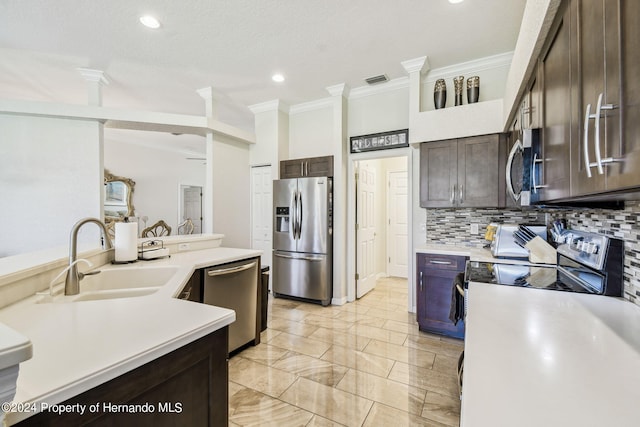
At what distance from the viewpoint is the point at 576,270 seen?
1.44m

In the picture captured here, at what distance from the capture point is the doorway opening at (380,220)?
13.6 ft

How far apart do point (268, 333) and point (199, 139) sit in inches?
199

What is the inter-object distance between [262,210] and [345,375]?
2899mm

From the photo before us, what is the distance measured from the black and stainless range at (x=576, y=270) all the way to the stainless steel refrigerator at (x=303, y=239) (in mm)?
2135

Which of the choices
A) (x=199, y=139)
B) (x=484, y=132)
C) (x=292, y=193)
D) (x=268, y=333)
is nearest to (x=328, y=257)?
(x=292, y=193)

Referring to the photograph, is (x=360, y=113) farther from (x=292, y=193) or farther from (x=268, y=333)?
(x=268, y=333)

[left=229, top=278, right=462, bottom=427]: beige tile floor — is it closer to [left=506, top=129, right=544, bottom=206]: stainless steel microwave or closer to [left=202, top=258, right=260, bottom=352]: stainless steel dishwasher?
[left=202, top=258, right=260, bottom=352]: stainless steel dishwasher

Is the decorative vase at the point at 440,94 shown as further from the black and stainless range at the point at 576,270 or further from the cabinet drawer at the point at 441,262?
the black and stainless range at the point at 576,270

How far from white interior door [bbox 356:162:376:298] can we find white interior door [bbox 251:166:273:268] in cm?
138

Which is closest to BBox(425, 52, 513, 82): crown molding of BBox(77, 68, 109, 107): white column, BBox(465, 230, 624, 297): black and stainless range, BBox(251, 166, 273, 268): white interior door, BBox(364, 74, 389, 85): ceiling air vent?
BBox(364, 74, 389, 85): ceiling air vent

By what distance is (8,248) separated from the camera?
3.34 m

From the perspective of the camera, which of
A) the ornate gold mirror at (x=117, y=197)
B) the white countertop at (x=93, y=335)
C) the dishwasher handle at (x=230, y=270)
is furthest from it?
the ornate gold mirror at (x=117, y=197)

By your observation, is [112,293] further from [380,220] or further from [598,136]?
[380,220]

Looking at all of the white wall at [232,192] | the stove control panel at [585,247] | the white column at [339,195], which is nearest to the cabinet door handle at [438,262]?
the stove control panel at [585,247]
